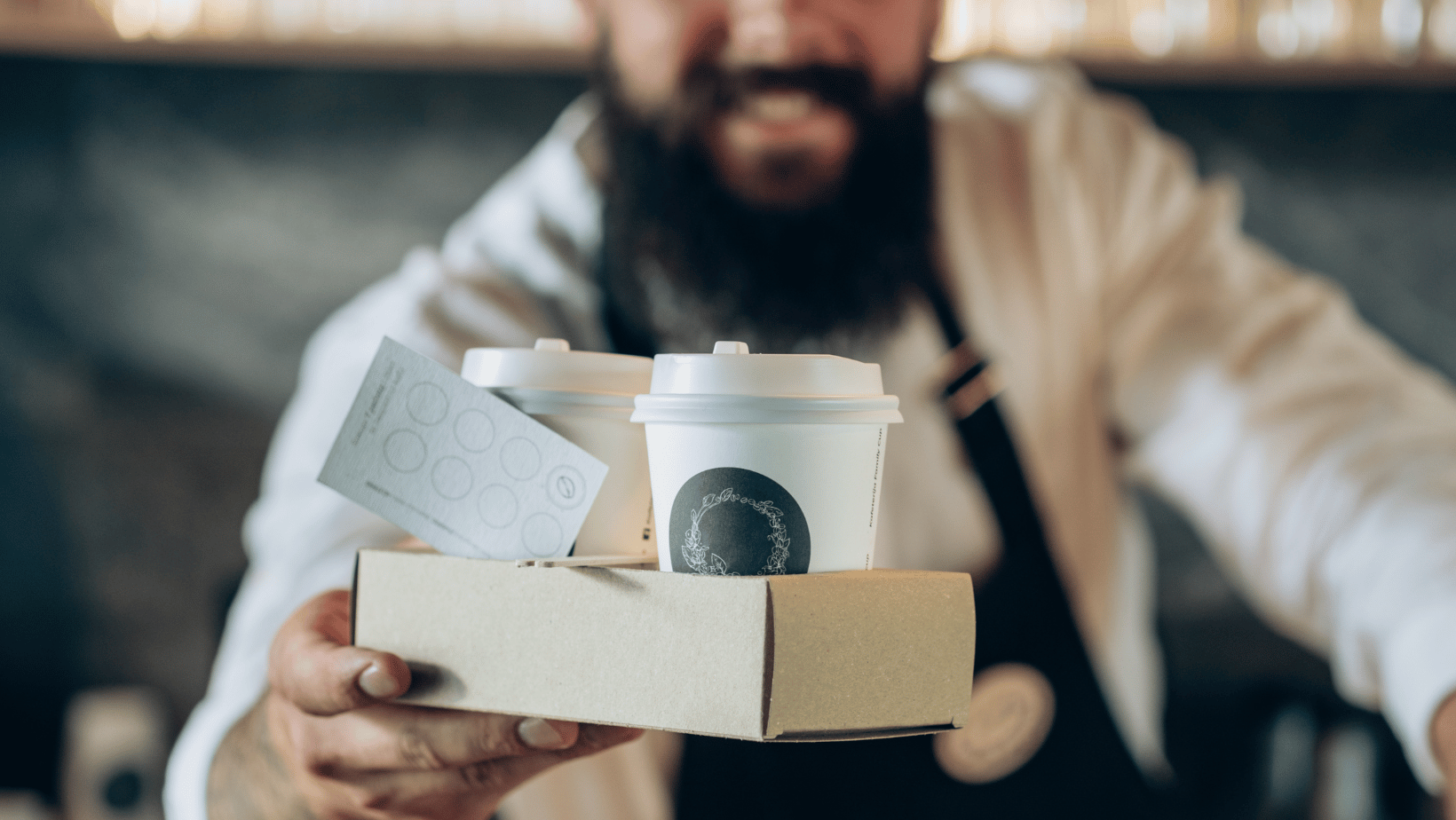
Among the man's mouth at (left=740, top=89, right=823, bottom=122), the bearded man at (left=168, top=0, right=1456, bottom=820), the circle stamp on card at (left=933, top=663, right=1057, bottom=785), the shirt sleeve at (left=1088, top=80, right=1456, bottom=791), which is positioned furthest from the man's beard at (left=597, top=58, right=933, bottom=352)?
the circle stamp on card at (left=933, top=663, right=1057, bottom=785)

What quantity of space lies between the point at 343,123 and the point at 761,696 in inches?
68.8

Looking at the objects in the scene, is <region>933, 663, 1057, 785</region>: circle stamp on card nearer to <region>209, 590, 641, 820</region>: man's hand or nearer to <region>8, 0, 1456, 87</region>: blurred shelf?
<region>209, 590, 641, 820</region>: man's hand

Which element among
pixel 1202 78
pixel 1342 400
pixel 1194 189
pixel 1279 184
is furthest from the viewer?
pixel 1279 184

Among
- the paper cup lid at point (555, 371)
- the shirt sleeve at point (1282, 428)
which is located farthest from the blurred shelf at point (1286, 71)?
the paper cup lid at point (555, 371)

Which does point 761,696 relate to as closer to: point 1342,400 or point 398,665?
point 398,665

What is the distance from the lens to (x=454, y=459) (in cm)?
54

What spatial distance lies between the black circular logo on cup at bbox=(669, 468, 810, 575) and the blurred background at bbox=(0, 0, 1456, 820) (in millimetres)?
1563

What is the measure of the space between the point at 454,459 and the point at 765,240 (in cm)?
77

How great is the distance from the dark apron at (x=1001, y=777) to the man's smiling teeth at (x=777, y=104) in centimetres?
32

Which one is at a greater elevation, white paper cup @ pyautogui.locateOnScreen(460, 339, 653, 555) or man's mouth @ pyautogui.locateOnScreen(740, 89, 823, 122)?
man's mouth @ pyautogui.locateOnScreen(740, 89, 823, 122)

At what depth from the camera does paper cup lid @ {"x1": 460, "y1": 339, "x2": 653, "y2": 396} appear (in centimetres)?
55

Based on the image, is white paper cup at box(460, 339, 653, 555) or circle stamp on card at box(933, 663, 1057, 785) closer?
white paper cup at box(460, 339, 653, 555)

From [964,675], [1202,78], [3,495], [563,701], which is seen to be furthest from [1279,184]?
[3,495]

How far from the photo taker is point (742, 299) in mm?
1289
